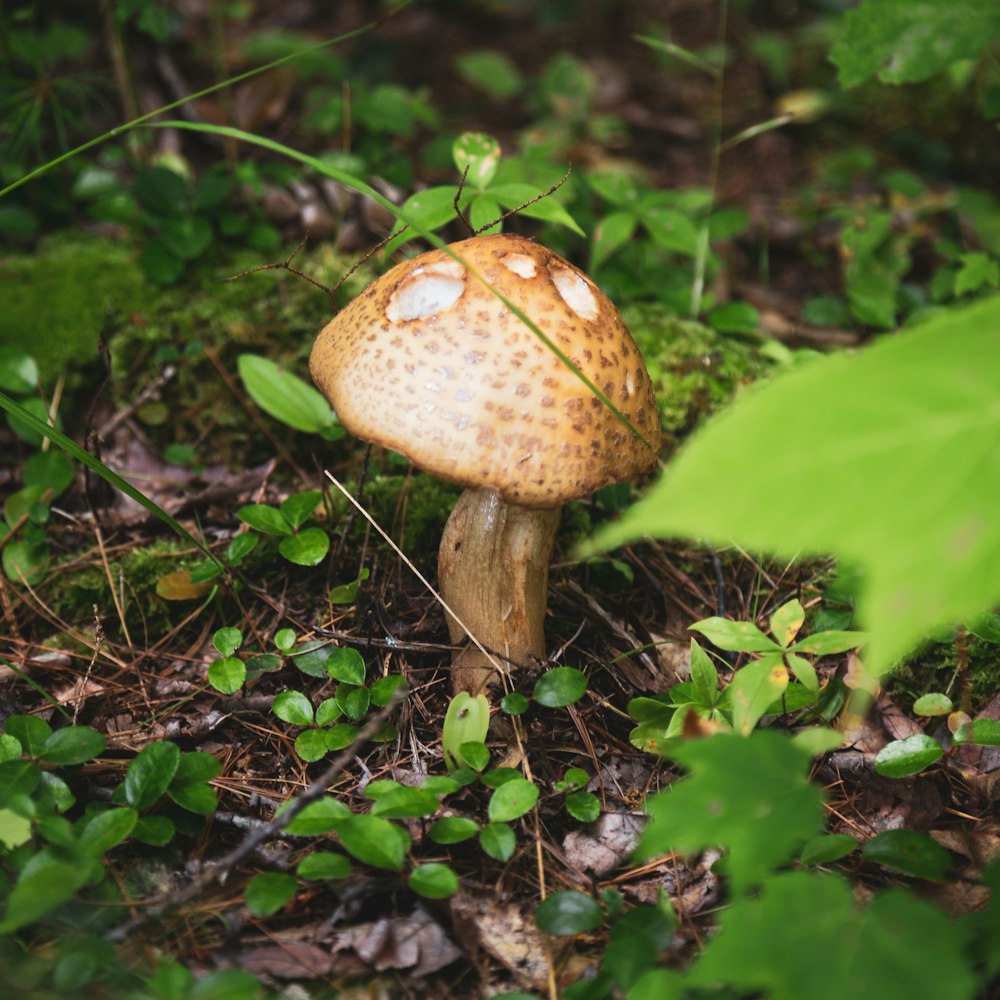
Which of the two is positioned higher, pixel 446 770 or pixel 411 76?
pixel 411 76

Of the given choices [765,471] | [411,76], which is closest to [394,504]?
[765,471]

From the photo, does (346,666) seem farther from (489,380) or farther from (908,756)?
(908,756)

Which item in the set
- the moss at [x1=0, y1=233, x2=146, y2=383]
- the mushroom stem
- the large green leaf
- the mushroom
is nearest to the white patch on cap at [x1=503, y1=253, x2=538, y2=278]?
the mushroom

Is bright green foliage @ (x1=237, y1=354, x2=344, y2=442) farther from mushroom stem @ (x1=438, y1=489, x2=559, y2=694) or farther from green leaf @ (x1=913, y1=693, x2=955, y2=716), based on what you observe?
green leaf @ (x1=913, y1=693, x2=955, y2=716)

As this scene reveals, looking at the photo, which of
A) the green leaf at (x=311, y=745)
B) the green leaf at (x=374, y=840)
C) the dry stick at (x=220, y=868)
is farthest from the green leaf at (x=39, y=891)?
the green leaf at (x=311, y=745)

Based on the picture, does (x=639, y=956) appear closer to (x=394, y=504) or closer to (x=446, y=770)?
(x=446, y=770)

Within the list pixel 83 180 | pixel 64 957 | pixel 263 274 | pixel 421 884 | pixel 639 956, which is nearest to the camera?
pixel 64 957
